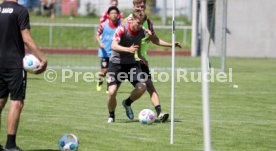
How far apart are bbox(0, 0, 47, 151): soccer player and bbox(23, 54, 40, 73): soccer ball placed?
0.12m

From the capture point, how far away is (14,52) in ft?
33.0

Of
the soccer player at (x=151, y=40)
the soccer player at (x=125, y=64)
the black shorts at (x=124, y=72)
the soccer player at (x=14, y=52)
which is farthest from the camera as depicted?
the black shorts at (x=124, y=72)

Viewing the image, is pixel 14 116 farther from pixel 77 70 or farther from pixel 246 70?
pixel 246 70

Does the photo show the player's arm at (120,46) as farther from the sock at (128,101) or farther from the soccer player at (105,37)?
the soccer player at (105,37)

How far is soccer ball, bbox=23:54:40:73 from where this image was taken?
1023 cm

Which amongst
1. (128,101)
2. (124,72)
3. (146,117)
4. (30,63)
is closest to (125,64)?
(124,72)

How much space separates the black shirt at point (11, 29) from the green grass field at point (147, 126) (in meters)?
1.29

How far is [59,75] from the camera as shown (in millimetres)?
25453


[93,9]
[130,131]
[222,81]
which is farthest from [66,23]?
[130,131]

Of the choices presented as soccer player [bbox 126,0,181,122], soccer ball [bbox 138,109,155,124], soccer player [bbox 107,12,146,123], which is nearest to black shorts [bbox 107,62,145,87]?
soccer player [bbox 107,12,146,123]

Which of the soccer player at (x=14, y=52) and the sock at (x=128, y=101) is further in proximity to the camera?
the sock at (x=128, y=101)

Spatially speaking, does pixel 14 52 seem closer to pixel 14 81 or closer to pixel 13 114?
pixel 14 81

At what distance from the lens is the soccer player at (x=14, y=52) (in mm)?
9977

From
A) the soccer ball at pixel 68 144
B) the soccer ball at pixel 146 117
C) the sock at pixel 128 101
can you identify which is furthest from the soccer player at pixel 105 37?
the soccer ball at pixel 68 144
